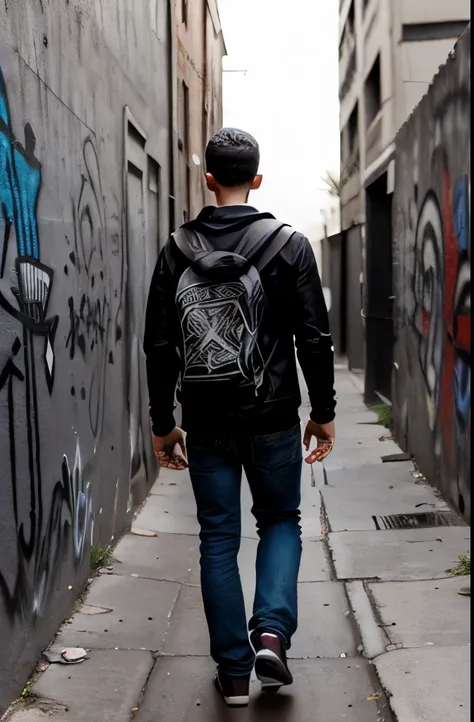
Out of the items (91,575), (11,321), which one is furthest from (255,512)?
(91,575)

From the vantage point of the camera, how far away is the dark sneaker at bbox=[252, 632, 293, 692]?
2859 mm

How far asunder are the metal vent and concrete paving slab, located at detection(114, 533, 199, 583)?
1222 mm

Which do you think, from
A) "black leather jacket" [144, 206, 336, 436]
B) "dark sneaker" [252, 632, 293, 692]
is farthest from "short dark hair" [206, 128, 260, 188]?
"dark sneaker" [252, 632, 293, 692]

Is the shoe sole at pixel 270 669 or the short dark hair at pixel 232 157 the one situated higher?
the short dark hair at pixel 232 157

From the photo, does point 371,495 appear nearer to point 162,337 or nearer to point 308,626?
point 308,626

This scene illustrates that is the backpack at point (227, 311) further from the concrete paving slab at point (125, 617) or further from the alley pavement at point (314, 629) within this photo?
the concrete paving slab at point (125, 617)

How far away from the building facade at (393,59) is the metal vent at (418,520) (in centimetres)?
453

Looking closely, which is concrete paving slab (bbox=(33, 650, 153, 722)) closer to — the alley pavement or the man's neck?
the alley pavement

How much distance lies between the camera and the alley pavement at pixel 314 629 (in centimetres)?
299

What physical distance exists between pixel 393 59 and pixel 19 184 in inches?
365

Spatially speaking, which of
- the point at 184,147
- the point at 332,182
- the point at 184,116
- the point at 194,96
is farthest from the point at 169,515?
the point at 332,182

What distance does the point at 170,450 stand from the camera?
3139 mm

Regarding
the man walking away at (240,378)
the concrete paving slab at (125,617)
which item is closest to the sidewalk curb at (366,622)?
the man walking away at (240,378)

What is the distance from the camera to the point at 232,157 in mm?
2982
